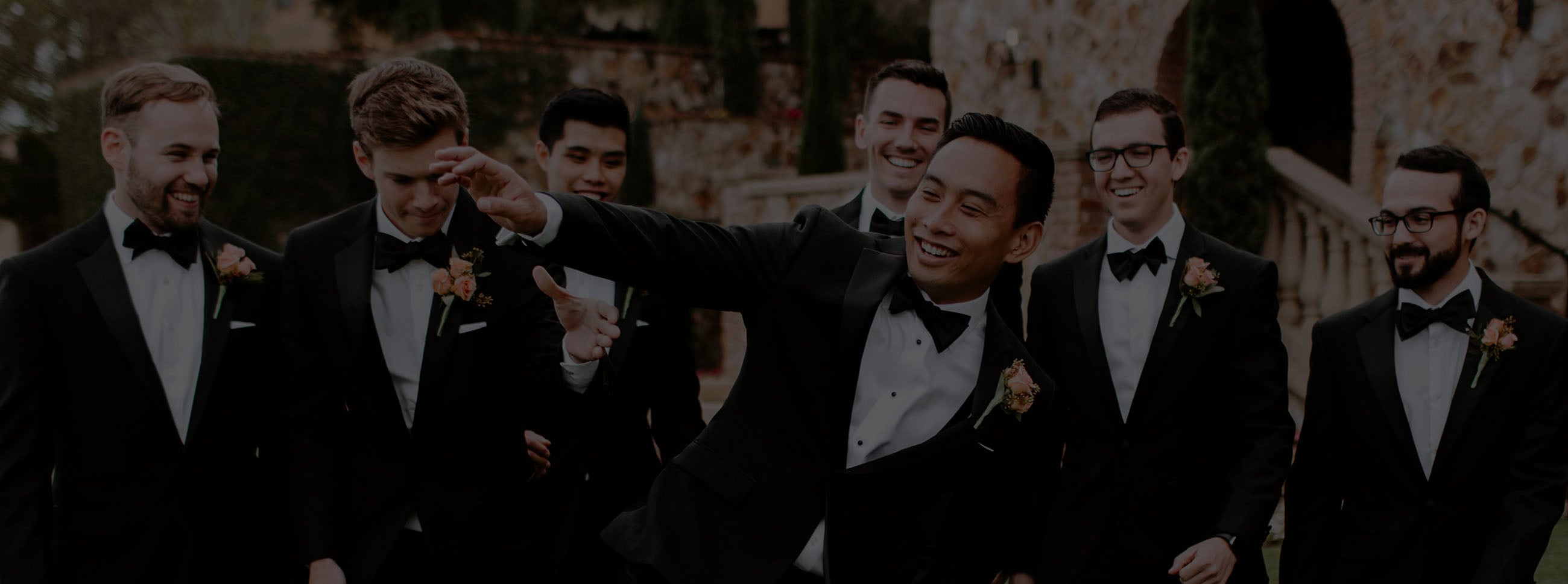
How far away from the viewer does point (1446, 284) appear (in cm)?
370

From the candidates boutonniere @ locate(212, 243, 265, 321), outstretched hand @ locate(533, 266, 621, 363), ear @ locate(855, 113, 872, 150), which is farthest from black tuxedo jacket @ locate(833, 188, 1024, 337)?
boutonniere @ locate(212, 243, 265, 321)

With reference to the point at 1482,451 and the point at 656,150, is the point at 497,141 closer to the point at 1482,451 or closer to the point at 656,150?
the point at 656,150

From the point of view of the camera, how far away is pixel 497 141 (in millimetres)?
16938

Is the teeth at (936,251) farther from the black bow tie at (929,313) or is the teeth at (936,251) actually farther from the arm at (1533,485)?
the arm at (1533,485)

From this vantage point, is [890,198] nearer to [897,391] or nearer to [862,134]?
[862,134]

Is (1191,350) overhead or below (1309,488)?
overhead

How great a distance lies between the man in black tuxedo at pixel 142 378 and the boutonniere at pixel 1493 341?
145 inches

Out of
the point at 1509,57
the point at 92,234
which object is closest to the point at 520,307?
the point at 92,234

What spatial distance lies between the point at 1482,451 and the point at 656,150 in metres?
14.5

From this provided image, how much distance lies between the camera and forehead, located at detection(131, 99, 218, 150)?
3439mm

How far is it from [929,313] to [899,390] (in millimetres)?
200

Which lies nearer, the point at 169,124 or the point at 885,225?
the point at 169,124

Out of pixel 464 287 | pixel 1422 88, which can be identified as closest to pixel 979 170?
pixel 464 287

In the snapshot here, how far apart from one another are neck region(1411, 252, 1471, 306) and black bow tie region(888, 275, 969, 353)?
1.84 m
